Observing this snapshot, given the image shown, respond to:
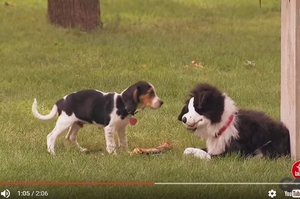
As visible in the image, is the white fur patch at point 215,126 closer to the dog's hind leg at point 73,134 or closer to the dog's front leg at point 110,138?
the dog's front leg at point 110,138

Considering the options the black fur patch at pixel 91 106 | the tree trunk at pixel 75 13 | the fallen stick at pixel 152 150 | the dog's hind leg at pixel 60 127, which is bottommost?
the fallen stick at pixel 152 150

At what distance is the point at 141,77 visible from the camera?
1212cm

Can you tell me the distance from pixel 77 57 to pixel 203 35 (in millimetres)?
3397

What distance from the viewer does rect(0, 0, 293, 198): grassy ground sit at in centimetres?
693

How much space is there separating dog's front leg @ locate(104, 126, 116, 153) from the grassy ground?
0.11 m

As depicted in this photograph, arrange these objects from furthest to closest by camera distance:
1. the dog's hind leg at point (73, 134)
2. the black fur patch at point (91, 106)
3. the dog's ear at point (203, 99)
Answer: the dog's hind leg at point (73, 134), the black fur patch at point (91, 106), the dog's ear at point (203, 99)

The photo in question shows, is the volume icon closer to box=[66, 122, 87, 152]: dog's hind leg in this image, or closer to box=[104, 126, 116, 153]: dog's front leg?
box=[104, 126, 116, 153]: dog's front leg

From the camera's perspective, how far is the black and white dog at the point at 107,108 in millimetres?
7738

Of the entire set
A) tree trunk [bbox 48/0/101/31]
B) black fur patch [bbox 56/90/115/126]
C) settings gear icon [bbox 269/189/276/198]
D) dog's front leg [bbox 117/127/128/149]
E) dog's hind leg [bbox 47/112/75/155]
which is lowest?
settings gear icon [bbox 269/189/276/198]

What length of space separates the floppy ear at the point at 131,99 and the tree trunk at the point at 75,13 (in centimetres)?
772

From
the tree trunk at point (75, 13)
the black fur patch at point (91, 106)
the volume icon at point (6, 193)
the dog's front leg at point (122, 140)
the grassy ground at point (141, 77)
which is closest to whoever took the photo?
the volume icon at point (6, 193)

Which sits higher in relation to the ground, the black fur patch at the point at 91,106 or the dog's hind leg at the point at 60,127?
the black fur patch at the point at 91,106

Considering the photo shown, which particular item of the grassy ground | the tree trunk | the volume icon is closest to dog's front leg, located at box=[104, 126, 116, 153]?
the grassy ground

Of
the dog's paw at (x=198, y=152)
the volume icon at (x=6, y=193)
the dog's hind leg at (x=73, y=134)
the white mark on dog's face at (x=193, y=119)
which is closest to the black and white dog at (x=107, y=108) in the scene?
the dog's hind leg at (x=73, y=134)
